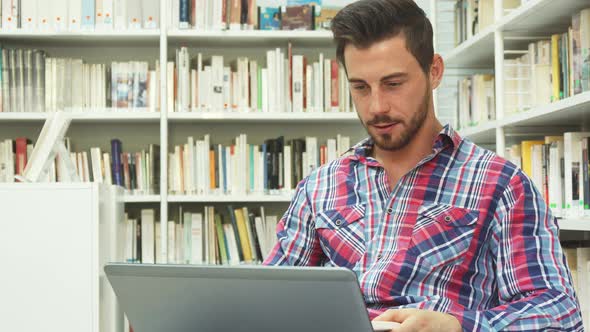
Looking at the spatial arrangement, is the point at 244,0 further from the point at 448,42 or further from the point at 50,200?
the point at 50,200

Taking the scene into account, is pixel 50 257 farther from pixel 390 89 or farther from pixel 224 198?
pixel 390 89

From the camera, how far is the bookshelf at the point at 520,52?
242 centimetres

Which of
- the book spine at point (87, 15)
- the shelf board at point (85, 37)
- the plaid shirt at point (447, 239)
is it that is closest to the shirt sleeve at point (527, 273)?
the plaid shirt at point (447, 239)

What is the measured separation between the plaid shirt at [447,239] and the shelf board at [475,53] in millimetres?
1762

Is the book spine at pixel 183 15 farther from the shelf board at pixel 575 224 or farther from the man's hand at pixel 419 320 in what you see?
the man's hand at pixel 419 320

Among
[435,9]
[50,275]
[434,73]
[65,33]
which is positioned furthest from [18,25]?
[434,73]

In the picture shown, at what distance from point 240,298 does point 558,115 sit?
1.89m

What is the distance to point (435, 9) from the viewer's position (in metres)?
3.70

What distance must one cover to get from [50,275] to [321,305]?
5.81ft

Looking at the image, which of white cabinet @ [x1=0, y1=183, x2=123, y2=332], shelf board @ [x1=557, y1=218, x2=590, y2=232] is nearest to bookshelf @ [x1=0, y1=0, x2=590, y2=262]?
shelf board @ [x1=557, y1=218, x2=590, y2=232]

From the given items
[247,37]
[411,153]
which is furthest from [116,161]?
[411,153]

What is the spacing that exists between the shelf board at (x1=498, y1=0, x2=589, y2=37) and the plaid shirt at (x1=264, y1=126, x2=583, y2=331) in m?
1.36

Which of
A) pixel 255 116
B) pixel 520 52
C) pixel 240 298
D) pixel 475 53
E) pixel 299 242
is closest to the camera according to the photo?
pixel 240 298

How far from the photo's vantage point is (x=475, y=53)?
3416mm
